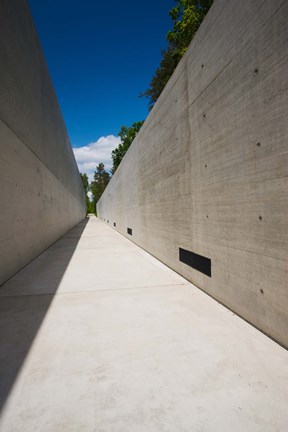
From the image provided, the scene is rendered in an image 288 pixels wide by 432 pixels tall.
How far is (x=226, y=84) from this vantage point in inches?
108

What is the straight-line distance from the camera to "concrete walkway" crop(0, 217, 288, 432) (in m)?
1.39

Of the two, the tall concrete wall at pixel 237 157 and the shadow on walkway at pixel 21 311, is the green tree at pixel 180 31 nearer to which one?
the tall concrete wall at pixel 237 157

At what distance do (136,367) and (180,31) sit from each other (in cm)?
1657

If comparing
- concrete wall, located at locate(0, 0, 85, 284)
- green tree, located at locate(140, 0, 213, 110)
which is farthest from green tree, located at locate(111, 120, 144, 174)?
concrete wall, located at locate(0, 0, 85, 284)

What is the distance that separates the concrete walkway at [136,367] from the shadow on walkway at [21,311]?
1 cm

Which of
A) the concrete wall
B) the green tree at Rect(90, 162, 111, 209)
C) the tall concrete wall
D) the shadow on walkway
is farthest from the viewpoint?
the green tree at Rect(90, 162, 111, 209)

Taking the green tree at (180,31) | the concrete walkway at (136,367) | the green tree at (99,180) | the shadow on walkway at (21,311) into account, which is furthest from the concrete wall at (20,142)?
the green tree at (99,180)

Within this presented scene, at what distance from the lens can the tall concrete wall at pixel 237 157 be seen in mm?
2055

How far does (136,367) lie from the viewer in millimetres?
1841

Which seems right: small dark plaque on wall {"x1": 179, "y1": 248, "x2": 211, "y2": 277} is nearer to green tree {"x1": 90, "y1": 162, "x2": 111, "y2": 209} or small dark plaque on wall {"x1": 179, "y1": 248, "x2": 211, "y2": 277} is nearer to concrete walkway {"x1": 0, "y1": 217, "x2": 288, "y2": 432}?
concrete walkway {"x1": 0, "y1": 217, "x2": 288, "y2": 432}

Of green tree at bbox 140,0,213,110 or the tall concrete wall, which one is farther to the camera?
green tree at bbox 140,0,213,110

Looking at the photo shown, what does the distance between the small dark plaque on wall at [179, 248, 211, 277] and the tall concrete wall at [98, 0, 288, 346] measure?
8 cm

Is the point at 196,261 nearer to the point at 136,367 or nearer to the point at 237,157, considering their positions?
the point at 237,157

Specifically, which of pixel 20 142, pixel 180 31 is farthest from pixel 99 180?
pixel 20 142
